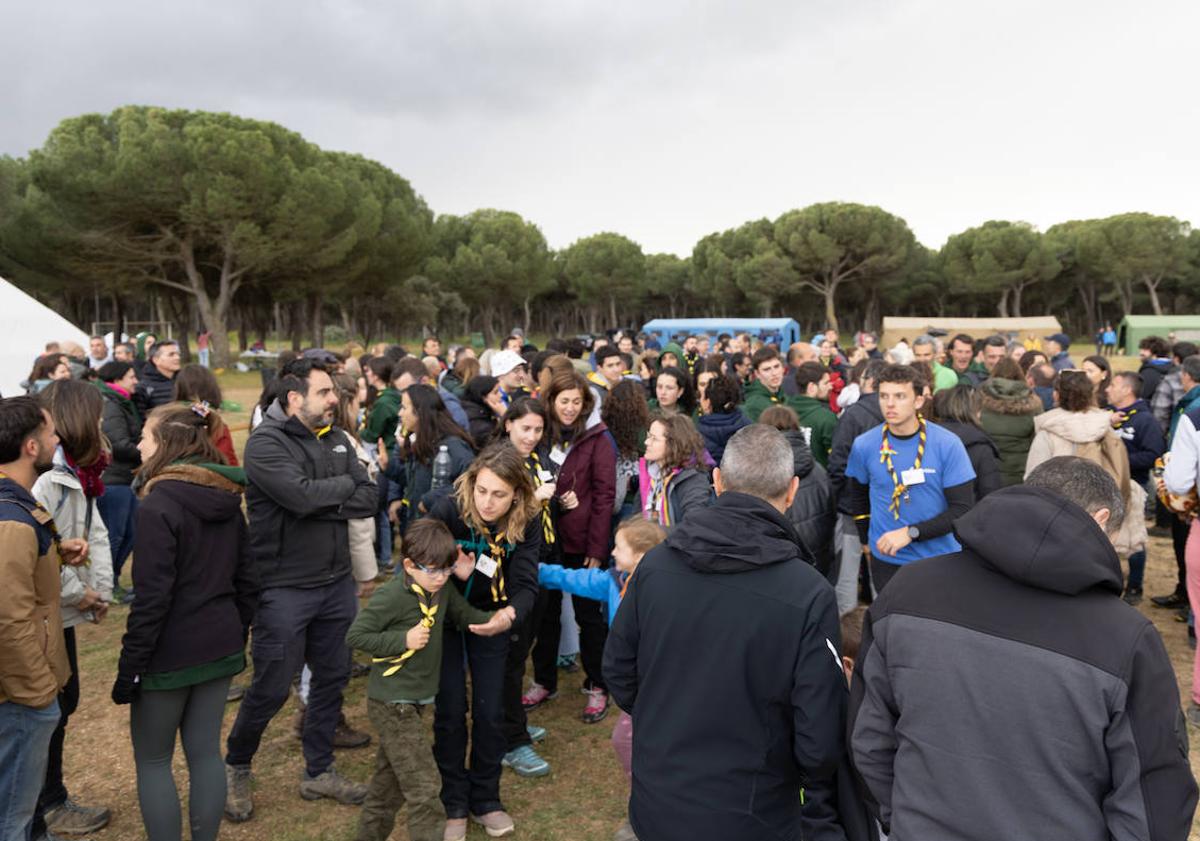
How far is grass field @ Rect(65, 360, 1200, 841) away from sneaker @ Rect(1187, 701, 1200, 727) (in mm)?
206

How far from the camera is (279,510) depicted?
335cm

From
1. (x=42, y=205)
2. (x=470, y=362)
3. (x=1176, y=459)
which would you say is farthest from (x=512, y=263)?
(x=1176, y=459)

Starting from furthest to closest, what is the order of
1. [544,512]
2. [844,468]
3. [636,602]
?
[844,468]
[544,512]
[636,602]

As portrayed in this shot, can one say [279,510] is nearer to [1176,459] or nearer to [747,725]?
[747,725]

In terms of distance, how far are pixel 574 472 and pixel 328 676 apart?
158 centimetres

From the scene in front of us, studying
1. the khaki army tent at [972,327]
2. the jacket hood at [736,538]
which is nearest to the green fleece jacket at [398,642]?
the jacket hood at [736,538]

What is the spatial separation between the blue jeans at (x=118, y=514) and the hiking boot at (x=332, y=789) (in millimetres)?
2903

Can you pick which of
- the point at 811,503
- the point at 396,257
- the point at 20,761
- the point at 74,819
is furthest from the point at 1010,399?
the point at 396,257

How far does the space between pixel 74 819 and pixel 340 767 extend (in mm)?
1107

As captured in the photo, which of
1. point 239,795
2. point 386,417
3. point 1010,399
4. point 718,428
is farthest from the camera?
point 386,417

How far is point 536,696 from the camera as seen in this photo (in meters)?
4.47

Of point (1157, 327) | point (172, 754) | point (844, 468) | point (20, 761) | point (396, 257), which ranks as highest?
point (396, 257)

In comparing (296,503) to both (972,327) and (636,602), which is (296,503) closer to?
(636,602)

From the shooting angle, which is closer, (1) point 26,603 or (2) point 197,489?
(1) point 26,603
